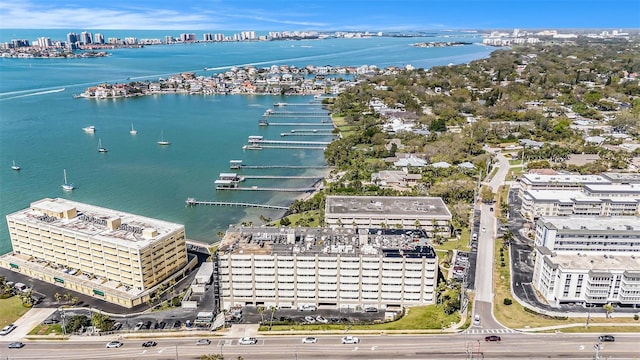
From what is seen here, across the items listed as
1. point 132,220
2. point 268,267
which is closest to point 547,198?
point 268,267

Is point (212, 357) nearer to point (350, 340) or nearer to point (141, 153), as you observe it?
point (350, 340)

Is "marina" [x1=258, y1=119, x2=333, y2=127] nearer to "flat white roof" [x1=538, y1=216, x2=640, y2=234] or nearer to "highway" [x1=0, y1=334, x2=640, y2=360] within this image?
"flat white roof" [x1=538, y1=216, x2=640, y2=234]

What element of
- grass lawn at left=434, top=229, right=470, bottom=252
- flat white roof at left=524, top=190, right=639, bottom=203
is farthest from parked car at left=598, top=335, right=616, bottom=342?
flat white roof at left=524, top=190, right=639, bottom=203

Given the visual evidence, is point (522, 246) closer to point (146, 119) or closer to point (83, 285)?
point (83, 285)

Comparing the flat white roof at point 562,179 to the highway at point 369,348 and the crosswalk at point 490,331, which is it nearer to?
the highway at point 369,348

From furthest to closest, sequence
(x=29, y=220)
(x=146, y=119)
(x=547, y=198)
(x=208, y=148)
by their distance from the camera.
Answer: (x=146, y=119) < (x=208, y=148) < (x=547, y=198) < (x=29, y=220)

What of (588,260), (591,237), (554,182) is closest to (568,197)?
(554,182)
